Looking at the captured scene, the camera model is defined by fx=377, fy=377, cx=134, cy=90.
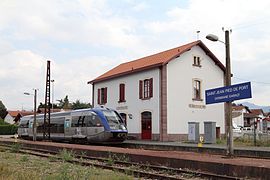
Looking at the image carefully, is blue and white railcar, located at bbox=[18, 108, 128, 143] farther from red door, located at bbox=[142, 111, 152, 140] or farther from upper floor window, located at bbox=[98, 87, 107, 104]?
upper floor window, located at bbox=[98, 87, 107, 104]

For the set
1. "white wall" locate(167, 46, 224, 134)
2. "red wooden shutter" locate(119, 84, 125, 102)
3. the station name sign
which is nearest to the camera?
the station name sign

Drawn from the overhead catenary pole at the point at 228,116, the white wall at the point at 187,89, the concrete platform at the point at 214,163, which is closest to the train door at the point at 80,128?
the white wall at the point at 187,89

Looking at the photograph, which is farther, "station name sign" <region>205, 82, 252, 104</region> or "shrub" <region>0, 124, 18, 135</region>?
"shrub" <region>0, 124, 18, 135</region>

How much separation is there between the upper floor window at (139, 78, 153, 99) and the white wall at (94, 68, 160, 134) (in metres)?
0.35

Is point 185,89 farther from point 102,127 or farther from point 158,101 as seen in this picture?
point 102,127

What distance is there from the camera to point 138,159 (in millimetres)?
15445

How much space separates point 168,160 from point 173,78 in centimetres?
1792

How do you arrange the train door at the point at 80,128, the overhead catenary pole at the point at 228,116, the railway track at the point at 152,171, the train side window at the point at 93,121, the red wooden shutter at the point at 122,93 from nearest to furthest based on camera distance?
1. the railway track at the point at 152,171
2. the overhead catenary pole at the point at 228,116
3. the train side window at the point at 93,121
4. the train door at the point at 80,128
5. the red wooden shutter at the point at 122,93

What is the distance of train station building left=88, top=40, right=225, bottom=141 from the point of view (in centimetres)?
3053

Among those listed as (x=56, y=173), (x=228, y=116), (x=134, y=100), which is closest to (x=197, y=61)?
(x=134, y=100)

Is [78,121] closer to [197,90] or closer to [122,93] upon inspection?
[122,93]

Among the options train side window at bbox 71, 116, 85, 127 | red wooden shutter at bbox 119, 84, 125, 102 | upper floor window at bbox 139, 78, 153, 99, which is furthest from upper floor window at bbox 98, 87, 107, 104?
train side window at bbox 71, 116, 85, 127

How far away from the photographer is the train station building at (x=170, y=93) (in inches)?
1202

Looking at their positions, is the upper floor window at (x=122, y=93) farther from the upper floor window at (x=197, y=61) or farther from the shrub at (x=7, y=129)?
the shrub at (x=7, y=129)
